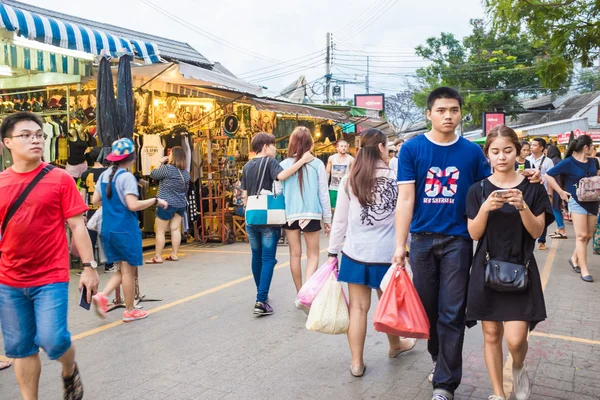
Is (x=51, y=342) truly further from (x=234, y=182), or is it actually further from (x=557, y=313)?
(x=234, y=182)

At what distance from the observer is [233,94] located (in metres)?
11.3

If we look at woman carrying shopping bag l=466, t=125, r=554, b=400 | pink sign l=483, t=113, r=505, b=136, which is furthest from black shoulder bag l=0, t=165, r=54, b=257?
pink sign l=483, t=113, r=505, b=136

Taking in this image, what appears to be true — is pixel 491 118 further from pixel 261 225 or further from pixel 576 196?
pixel 261 225

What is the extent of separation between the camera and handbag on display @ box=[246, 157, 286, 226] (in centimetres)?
591

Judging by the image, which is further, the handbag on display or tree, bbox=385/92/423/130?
tree, bbox=385/92/423/130

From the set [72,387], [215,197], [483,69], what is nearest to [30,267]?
[72,387]

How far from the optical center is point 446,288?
12.1ft

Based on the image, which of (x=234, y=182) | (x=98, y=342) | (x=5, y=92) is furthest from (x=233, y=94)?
(x=98, y=342)

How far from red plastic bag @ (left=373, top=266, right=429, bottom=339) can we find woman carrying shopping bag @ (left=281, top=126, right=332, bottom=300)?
7.78 feet

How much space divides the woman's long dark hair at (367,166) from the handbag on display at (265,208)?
1.77 meters

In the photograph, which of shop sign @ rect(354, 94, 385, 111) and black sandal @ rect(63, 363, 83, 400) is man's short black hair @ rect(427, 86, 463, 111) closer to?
black sandal @ rect(63, 363, 83, 400)

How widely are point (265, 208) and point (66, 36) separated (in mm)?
4030

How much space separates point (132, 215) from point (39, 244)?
254 cm

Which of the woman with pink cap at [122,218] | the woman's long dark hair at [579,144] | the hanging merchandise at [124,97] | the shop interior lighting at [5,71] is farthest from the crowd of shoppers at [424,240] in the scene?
the shop interior lighting at [5,71]
